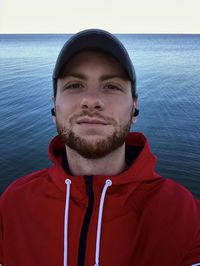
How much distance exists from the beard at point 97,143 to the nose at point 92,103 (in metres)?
0.15

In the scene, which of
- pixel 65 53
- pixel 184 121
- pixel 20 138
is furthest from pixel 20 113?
pixel 65 53

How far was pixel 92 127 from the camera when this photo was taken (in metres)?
2.73

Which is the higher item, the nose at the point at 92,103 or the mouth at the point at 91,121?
the nose at the point at 92,103

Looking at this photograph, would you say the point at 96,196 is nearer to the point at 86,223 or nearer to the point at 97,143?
the point at 86,223

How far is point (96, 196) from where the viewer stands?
2533 mm

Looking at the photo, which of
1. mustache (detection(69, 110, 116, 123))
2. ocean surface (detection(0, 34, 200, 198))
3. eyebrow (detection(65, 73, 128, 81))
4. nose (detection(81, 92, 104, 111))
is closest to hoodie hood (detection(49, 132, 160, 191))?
mustache (detection(69, 110, 116, 123))

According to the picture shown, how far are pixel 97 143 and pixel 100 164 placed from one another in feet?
0.76

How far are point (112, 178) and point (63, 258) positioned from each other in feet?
2.37

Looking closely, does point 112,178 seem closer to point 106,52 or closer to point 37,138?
point 106,52

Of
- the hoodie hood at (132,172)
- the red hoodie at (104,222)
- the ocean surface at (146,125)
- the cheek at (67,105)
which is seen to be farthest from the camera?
the ocean surface at (146,125)

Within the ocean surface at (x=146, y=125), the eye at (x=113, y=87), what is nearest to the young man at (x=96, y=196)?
the eye at (x=113, y=87)

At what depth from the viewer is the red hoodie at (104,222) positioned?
2.33m

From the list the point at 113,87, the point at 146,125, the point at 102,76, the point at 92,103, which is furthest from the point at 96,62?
the point at 146,125

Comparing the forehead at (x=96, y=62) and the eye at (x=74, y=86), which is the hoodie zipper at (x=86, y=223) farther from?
the forehead at (x=96, y=62)
